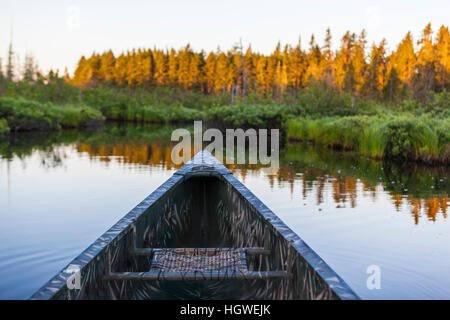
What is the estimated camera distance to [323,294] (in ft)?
7.16

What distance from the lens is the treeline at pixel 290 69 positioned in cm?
4744

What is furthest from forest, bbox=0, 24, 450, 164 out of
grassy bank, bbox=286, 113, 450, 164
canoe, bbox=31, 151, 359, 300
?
canoe, bbox=31, 151, 359, 300

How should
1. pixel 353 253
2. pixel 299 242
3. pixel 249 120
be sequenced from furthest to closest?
1. pixel 249 120
2. pixel 353 253
3. pixel 299 242

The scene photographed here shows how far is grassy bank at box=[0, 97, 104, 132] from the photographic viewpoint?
26.8m

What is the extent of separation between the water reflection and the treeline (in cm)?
2111

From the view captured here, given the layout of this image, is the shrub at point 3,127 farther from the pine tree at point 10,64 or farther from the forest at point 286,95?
the pine tree at point 10,64

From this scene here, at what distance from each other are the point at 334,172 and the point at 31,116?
22.9m

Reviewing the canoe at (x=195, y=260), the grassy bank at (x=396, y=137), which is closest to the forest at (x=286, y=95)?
the grassy bank at (x=396, y=137)

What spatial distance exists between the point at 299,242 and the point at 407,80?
168 feet

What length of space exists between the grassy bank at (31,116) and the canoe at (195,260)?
22557 mm

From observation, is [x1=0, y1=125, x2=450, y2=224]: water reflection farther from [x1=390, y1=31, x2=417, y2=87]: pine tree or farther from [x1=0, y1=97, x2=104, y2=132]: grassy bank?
[x1=390, y1=31, x2=417, y2=87]: pine tree
